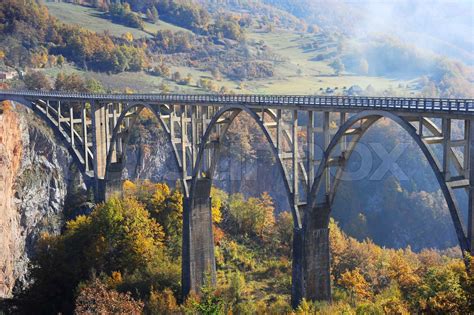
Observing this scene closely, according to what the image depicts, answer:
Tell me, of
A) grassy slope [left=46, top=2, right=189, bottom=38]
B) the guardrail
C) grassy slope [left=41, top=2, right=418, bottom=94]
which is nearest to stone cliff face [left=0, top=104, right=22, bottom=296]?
the guardrail

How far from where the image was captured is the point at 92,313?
31.5m

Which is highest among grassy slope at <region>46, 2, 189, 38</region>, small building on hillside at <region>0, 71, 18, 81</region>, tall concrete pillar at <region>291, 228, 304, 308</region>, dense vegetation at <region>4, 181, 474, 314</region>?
grassy slope at <region>46, 2, 189, 38</region>

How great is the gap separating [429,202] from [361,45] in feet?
308

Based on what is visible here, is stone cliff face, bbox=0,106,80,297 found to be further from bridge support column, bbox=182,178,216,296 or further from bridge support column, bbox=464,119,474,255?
bridge support column, bbox=464,119,474,255

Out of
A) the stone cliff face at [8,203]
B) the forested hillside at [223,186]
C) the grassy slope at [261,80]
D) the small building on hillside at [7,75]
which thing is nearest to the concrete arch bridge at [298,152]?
the forested hillside at [223,186]

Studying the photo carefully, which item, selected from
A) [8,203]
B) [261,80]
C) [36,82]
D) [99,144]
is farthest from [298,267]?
[261,80]

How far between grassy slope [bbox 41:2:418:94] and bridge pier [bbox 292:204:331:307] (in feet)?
279

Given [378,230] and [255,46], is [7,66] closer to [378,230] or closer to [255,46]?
[378,230]

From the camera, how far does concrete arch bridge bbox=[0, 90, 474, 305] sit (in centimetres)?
2558

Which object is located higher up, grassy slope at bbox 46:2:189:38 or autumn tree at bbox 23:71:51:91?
grassy slope at bbox 46:2:189:38

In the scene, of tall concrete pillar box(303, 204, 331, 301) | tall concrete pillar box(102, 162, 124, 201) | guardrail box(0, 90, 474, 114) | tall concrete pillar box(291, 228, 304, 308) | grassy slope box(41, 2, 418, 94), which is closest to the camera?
guardrail box(0, 90, 474, 114)

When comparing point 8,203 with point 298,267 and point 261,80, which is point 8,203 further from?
point 261,80

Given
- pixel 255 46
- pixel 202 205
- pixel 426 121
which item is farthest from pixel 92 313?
Result: pixel 255 46

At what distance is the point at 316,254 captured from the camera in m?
35.6
